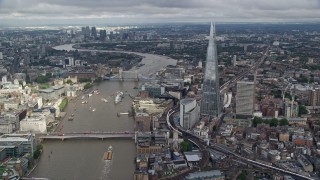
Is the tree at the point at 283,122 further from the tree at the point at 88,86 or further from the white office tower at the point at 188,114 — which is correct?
the tree at the point at 88,86

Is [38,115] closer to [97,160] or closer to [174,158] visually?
[97,160]

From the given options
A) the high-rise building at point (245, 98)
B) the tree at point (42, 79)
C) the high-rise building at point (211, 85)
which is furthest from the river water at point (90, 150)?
the tree at point (42, 79)

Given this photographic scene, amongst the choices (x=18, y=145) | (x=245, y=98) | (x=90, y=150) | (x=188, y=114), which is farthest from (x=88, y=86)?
(x=18, y=145)

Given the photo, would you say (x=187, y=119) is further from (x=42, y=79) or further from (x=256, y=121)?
(x=42, y=79)

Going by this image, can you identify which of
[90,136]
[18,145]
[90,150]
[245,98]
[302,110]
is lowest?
[90,150]

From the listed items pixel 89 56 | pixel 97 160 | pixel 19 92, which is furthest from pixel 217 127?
pixel 89 56

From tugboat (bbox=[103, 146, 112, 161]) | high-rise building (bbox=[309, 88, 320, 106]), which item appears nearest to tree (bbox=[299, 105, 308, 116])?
high-rise building (bbox=[309, 88, 320, 106])

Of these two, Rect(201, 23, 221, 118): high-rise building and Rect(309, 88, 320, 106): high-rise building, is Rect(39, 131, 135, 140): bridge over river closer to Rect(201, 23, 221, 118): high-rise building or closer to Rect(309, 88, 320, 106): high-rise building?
Rect(201, 23, 221, 118): high-rise building
